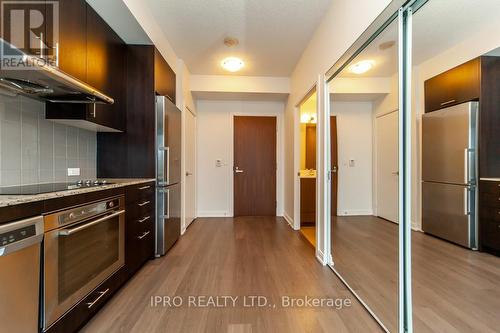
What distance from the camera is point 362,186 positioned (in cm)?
253

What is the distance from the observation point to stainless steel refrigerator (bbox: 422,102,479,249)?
1458 mm

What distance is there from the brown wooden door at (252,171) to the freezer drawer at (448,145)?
11.5ft

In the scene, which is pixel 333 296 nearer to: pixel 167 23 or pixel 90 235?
pixel 90 235

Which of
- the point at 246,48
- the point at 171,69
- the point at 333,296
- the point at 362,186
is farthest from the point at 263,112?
the point at 333,296

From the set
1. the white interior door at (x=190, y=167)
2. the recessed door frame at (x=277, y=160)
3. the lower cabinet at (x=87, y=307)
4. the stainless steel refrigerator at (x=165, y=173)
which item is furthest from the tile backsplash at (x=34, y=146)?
the recessed door frame at (x=277, y=160)

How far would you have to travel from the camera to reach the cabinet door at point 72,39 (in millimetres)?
1661

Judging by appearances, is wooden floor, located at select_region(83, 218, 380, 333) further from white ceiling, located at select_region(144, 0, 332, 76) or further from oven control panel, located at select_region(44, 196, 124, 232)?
white ceiling, located at select_region(144, 0, 332, 76)

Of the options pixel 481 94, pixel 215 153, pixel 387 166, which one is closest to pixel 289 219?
pixel 215 153

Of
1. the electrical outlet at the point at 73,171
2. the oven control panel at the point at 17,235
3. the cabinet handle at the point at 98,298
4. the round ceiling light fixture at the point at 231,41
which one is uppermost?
the round ceiling light fixture at the point at 231,41

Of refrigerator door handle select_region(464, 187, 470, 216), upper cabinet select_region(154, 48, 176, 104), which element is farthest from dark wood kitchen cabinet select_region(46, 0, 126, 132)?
refrigerator door handle select_region(464, 187, 470, 216)

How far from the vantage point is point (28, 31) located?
1.42m

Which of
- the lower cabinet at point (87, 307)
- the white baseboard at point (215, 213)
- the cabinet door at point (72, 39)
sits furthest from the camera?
the white baseboard at point (215, 213)

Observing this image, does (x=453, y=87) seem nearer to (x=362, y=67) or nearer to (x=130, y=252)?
(x=362, y=67)

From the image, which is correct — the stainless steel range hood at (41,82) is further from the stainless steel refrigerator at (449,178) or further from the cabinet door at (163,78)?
the stainless steel refrigerator at (449,178)
